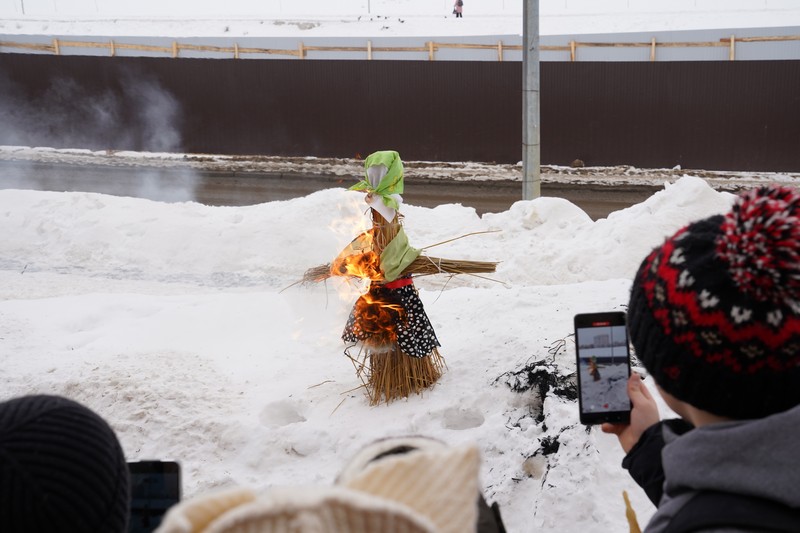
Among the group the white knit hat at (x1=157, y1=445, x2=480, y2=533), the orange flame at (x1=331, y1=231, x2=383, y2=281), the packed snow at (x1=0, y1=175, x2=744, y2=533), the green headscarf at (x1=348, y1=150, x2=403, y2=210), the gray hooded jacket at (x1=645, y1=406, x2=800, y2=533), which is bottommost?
the packed snow at (x1=0, y1=175, x2=744, y2=533)

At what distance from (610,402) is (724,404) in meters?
0.89

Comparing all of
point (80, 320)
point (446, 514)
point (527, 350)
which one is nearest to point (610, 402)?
point (446, 514)

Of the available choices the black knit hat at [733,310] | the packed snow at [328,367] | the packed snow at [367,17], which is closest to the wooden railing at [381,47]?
the packed snow at [367,17]

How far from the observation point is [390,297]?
14.8 feet

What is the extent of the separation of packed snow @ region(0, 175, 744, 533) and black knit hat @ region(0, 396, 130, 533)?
2.08 m

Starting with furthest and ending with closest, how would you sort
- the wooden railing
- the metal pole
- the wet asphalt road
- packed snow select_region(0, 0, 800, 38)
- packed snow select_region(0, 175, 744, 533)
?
packed snow select_region(0, 0, 800, 38)
the wooden railing
the wet asphalt road
the metal pole
packed snow select_region(0, 175, 744, 533)

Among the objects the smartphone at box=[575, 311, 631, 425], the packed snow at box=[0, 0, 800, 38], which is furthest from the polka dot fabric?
the packed snow at box=[0, 0, 800, 38]

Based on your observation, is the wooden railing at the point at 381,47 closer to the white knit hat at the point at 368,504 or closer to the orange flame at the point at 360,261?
the orange flame at the point at 360,261

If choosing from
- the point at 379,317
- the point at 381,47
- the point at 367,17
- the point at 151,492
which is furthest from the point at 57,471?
the point at 367,17

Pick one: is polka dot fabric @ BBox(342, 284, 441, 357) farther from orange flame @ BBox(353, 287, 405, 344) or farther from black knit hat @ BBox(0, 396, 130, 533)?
black knit hat @ BBox(0, 396, 130, 533)

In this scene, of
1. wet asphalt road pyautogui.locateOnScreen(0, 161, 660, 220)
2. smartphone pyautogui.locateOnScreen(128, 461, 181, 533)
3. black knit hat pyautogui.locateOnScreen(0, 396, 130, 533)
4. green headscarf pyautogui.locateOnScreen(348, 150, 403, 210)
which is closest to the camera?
black knit hat pyautogui.locateOnScreen(0, 396, 130, 533)

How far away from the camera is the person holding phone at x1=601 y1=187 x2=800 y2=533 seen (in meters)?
1.20

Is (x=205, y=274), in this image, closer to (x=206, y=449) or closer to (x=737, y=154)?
(x=206, y=449)

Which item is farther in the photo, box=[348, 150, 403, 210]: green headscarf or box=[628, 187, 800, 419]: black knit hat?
box=[348, 150, 403, 210]: green headscarf
